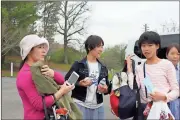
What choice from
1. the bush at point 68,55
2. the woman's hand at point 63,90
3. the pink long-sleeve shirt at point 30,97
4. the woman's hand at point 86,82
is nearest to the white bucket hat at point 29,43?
the pink long-sleeve shirt at point 30,97

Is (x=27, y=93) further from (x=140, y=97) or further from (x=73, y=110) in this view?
(x=140, y=97)

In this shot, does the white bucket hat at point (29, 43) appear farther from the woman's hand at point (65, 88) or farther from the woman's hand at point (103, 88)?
the woman's hand at point (103, 88)

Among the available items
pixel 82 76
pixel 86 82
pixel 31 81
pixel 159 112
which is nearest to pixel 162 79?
pixel 159 112

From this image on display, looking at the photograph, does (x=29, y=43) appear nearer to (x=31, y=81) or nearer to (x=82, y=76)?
(x=31, y=81)

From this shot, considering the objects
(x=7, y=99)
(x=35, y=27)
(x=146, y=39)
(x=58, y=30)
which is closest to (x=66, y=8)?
(x=58, y=30)

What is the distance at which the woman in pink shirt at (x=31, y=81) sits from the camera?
1973mm

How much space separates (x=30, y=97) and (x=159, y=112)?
1.01 meters

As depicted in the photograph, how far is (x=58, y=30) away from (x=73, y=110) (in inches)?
1245

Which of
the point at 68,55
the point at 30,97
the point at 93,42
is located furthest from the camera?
the point at 68,55

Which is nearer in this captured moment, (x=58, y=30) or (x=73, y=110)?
(x=73, y=110)

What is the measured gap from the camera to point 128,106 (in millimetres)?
2373

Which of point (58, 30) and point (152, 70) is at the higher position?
point (58, 30)

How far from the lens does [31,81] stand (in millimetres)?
1983

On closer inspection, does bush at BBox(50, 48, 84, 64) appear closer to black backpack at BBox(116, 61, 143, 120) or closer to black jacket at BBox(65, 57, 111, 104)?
black jacket at BBox(65, 57, 111, 104)
